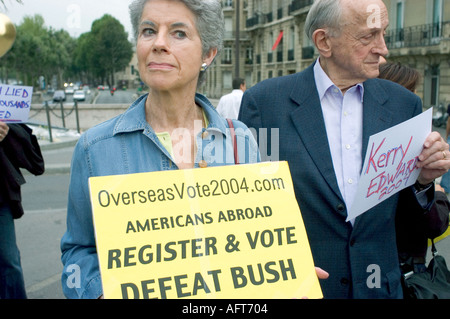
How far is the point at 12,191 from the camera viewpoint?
130 inches

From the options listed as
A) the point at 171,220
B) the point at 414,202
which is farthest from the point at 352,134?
the point at 171,220

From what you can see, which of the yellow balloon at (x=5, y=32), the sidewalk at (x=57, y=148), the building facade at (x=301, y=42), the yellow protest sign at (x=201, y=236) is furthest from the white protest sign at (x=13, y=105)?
the sidewalk at (x=57, y=148)

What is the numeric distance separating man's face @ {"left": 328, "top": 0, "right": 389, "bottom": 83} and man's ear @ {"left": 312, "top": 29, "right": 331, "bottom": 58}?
0.03 metres

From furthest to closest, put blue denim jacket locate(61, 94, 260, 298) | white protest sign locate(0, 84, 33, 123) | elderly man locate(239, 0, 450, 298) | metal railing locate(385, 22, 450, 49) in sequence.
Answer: metal railing locate(385, 22, 450, 49)
white protest sign locate(0, 84, 33, 123)
elderly man locate(239, 0, 450, 298)
blue denim jacket locate(61, 94, 260, 298)

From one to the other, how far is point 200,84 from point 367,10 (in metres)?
0.75

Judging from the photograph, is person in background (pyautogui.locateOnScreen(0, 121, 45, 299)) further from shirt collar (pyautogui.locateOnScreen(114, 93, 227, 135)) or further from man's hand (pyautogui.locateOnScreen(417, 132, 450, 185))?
man's hand (pyautogui.locateOnScreen(417, 132, 450, 185))

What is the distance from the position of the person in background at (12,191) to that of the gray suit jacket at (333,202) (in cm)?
189

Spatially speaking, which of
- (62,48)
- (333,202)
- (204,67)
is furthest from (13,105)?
(62,48)

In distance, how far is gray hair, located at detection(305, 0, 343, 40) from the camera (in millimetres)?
2086

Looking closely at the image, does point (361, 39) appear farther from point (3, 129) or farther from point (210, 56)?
point (3, 129)

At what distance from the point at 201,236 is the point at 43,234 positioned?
502 centimetres

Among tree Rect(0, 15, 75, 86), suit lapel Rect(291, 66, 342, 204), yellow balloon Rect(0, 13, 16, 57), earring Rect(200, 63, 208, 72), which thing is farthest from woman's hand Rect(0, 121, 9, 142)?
tree Rect(0, 15, 75, 86)

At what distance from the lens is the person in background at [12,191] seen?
10.7 feet

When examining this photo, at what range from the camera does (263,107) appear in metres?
2.22
